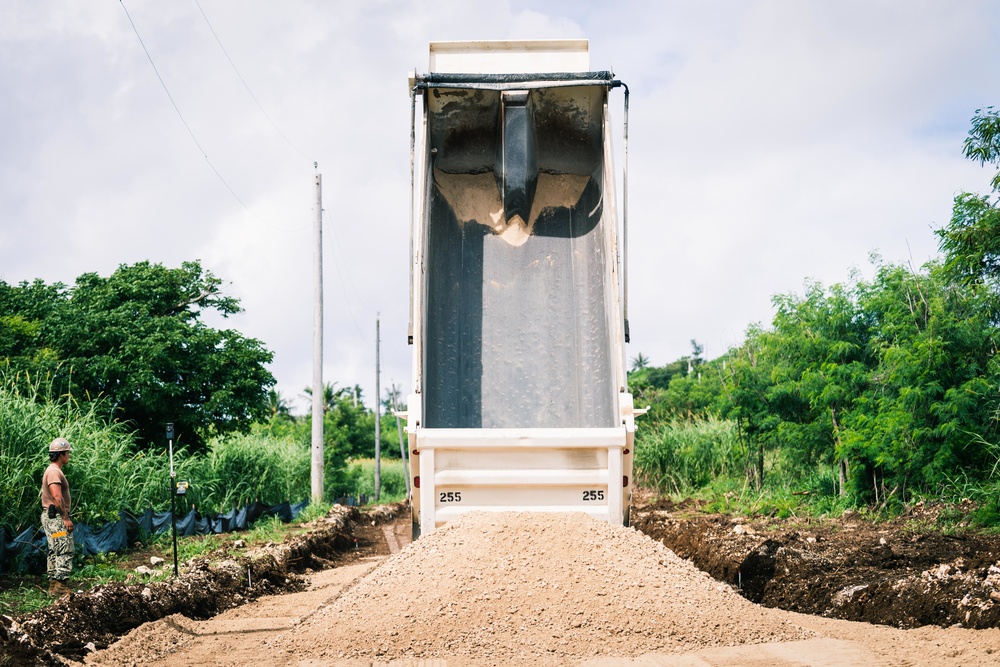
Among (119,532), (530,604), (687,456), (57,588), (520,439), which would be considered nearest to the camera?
(530,604)

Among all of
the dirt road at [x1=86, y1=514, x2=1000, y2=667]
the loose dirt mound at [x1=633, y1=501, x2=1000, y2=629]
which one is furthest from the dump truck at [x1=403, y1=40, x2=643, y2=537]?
the loose dirt mound at [x1=633, y1=501, x2=1000, y2=629]

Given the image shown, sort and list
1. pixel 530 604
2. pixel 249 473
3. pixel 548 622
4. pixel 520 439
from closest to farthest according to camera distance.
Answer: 1. pixel 548 622
2. pixel 530 604
3. pixel 520 439
4. pixel 249 473

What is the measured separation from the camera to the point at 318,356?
62.4 feet

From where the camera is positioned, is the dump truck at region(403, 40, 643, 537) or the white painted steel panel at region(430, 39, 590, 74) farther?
the white painted steel panel at region(430, 39, 590, 74)

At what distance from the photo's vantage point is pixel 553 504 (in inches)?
235

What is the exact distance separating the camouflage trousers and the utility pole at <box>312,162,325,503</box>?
10.7 metres

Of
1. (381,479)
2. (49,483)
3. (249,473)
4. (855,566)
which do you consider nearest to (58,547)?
(49,483)

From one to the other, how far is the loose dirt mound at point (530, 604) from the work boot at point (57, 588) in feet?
11.6

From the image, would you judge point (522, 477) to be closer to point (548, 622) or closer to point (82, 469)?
point (548, 622)

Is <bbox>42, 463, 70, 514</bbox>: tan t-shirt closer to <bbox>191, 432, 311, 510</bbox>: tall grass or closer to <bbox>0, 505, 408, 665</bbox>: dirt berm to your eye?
<bbox>0, 505, 408, 665</bbox>: dirt berm

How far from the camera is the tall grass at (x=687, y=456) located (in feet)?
60.3

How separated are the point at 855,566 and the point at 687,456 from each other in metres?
11.0

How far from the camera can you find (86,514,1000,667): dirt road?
15.4 feet

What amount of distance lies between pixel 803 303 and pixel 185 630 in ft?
35.8
